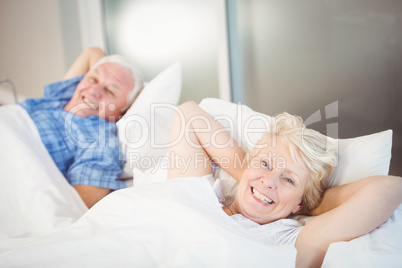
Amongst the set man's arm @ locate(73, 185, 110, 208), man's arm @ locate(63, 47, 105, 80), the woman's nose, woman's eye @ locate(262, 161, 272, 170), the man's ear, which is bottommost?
man's arm @ locate(73, 185, 110, 208)

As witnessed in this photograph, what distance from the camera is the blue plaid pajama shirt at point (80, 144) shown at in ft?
4.86

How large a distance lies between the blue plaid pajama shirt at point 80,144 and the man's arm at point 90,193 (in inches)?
0.7

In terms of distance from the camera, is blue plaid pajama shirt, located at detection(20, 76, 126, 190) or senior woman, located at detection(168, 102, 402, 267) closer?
senior woman, located at detection(168, 102, 402, 267)

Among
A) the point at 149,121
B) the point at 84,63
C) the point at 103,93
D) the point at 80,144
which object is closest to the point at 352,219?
the point at 149,121

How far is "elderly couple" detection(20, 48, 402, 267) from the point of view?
34.3 inches

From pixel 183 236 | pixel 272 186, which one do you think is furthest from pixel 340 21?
pixel 183 236

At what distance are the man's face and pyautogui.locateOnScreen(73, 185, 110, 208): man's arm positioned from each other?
44 cm

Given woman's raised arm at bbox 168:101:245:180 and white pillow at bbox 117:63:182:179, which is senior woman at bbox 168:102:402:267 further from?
white pillow at bbox 117:63:182:179

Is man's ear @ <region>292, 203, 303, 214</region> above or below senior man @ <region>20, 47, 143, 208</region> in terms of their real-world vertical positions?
below

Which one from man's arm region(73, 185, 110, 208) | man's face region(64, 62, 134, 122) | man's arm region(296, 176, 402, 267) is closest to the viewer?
man's arm region(296, 176, 402, 267)

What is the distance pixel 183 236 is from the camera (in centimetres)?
80

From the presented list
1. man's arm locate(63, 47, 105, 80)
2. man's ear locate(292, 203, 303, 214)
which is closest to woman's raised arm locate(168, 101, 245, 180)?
man's ear locate(292, 203, 303, 214)

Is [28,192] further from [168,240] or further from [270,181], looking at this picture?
[270,181]

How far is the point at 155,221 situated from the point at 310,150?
19.1 inches
